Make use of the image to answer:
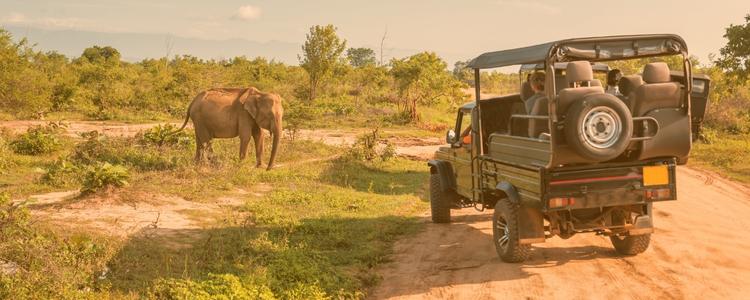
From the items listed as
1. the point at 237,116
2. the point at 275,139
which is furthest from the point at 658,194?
the point at 237,116

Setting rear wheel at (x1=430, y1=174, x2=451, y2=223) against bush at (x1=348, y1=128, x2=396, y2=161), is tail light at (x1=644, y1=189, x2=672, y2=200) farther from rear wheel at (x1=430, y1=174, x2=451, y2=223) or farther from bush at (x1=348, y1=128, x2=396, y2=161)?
bush at (x1=348, y1=128, x2=396, y2=161)

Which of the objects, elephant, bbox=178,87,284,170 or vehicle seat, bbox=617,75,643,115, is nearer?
vehicle seat, bbox=617,75,643,115

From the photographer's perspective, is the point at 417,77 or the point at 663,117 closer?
the point at 663,117

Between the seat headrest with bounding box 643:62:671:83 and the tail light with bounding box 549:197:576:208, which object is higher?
the seat headrest with bounding box 643:62:671:83

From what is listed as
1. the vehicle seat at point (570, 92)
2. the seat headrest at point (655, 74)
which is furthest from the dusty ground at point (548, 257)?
the seat headrest at point (655, 74)

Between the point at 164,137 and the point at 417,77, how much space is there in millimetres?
15896

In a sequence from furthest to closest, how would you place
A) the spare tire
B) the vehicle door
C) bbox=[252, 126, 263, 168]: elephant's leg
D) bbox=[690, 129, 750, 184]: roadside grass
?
bbox=[690, 129, 750, 184]: roadside grass < bbox=[252, 126, 263, 168]: elephant's leg < the vehicle door < the spare tire

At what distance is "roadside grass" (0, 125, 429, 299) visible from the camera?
7238mm

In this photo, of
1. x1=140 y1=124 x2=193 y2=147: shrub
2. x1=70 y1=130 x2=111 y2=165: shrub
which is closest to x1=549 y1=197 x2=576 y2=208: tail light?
x1=70 y1=130 x2=111 y2=165: shrub

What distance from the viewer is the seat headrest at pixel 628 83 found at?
811cm

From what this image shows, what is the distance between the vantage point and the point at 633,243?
875 cm

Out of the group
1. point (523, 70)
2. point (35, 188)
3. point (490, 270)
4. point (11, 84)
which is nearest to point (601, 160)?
point (490, 270)

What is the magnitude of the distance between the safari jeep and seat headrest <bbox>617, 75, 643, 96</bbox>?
1cm

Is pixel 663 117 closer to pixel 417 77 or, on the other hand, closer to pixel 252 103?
pixel 252 103
